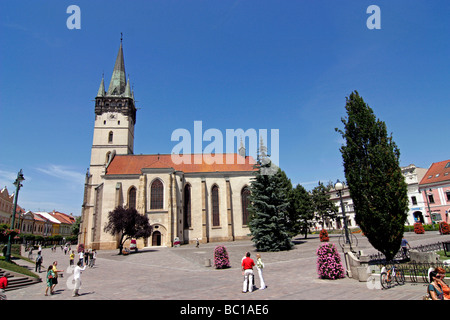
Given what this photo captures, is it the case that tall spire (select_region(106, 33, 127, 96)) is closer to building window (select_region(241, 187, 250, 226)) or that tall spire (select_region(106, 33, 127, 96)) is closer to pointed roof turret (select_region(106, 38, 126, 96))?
pointed roof turret (select_region(106, 38, 126, 96))

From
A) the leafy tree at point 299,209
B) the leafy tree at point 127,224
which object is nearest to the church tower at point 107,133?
the leafy tree at point 127,224

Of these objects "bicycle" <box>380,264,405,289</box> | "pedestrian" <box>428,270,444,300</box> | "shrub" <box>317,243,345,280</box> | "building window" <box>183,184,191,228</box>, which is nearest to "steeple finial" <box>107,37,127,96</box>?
"building window" <box>183,184,191,228</box>

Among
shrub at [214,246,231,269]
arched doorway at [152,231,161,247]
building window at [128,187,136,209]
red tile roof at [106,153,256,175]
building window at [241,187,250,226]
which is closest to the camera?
shrub at [214,246,231,269]

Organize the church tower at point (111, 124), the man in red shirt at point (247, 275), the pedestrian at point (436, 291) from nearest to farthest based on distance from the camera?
the pedestrian at point (436, 291)
the man in red shirt at point (247, 275)
the church tower at point (111, 124)

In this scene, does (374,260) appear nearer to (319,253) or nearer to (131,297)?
(319,253)

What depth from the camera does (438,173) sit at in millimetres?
47781

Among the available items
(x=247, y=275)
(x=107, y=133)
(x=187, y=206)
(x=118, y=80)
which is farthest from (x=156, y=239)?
(x=118, y=80)

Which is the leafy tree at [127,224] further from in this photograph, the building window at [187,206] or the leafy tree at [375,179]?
the leafy tree at [375,179]

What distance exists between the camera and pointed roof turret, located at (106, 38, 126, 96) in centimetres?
5150

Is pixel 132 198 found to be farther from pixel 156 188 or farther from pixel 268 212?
pixel 268 212

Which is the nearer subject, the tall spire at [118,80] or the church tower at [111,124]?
the church tower at [111,124]

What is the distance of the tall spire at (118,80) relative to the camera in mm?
51500

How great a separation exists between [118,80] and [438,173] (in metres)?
67.8

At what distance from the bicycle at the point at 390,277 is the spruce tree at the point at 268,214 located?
1454 centimetres
